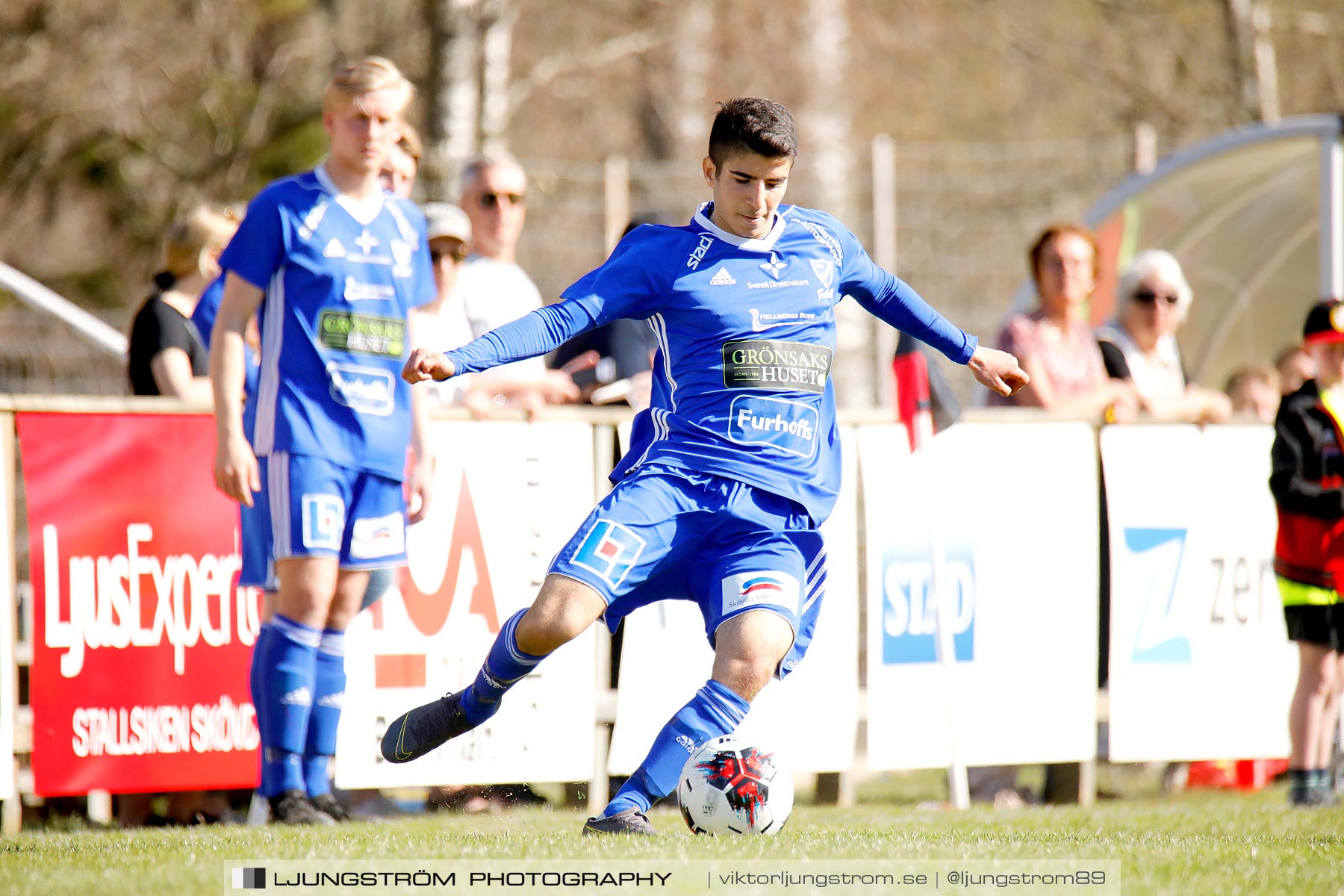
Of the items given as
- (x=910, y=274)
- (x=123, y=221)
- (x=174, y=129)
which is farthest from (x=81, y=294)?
(x=910, y=274)

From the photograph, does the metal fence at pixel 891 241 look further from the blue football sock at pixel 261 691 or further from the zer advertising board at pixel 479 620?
the blue football sock at pixel 261 691

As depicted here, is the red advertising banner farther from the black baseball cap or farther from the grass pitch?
the black baseball cap

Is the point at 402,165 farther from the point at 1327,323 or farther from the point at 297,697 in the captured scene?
the point at 1327,323

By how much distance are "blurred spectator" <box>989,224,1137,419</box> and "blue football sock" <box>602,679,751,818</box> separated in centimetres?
374

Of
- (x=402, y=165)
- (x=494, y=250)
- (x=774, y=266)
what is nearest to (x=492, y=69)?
(x=494, y=250)

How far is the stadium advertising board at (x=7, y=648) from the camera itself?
21.0 feet

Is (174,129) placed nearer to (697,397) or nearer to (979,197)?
(979,197)

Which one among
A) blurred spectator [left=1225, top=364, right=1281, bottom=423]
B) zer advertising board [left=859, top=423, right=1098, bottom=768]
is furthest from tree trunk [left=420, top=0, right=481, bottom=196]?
zer advertising board [left=859, top=423, right=1098, bottom=768]

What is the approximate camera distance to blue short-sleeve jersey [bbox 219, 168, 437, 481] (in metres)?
5.93

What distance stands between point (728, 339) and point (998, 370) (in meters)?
1.00

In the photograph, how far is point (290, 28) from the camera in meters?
18.2

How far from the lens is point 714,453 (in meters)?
4.98

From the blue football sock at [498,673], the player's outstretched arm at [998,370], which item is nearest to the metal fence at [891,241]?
the player's outstretched arm at [998,370]

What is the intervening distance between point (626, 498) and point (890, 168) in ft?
24.8
